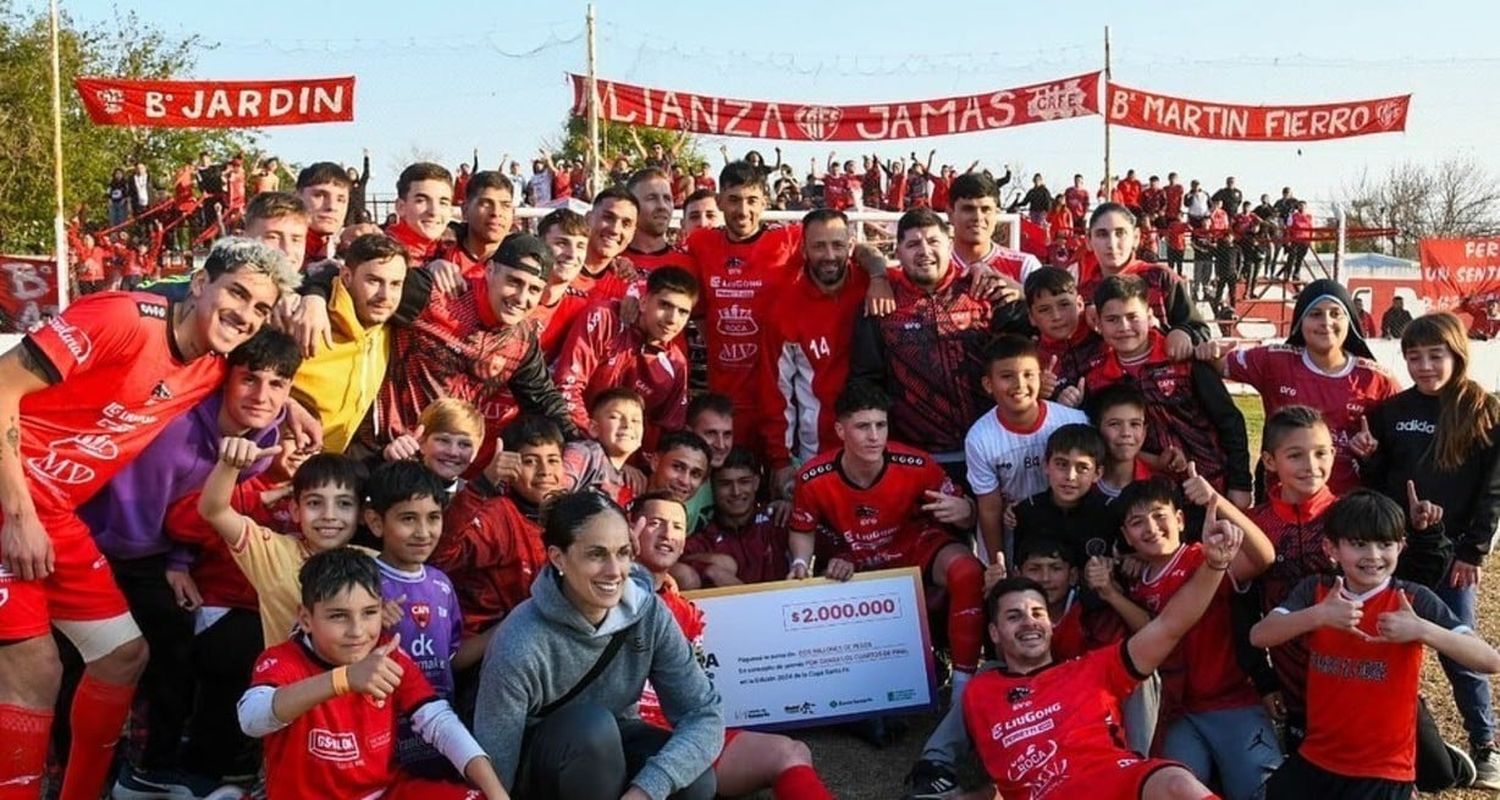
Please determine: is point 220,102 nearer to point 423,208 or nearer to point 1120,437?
point 423,208

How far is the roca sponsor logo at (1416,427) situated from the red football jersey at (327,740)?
4.20 m

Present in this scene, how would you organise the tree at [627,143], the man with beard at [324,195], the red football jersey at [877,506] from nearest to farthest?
the red football jersey at [877,506] → the man with beard at [324,195] → the tree at [627,143]

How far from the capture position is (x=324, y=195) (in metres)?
7.04

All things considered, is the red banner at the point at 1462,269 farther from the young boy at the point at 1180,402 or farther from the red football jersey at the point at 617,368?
the red football jersey at the point at 617,368

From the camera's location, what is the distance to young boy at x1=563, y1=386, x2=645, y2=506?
5547 millimetres

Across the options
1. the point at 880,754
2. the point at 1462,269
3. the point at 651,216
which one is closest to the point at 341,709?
the point at 880,754

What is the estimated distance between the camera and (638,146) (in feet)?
113

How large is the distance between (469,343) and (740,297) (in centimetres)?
177

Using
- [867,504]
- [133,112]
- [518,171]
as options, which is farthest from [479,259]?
[518,171]

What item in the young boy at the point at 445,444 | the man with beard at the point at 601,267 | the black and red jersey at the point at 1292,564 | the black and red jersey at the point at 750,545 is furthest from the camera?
the man with beard at the point at 601,267

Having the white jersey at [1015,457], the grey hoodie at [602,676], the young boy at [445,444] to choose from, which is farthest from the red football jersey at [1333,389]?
the young boy at [445,444]

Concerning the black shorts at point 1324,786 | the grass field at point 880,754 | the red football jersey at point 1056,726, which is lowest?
the grass field at point 880,754

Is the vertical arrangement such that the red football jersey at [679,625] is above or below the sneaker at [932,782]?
above

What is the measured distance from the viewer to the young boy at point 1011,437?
568 centimetres
